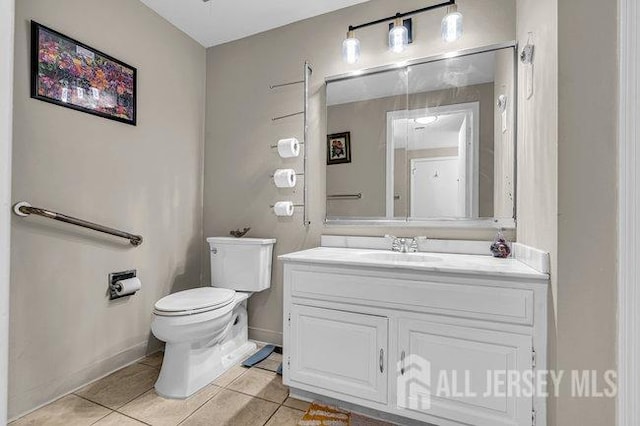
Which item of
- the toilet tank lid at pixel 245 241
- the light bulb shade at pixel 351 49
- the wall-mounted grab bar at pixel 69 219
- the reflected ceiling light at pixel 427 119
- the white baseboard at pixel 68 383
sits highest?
the light bulb shade at pixel 351 49

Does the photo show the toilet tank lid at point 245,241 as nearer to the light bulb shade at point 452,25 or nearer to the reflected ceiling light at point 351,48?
the reflected ceiling light at point 351,48

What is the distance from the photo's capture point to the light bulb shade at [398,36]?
182 cm

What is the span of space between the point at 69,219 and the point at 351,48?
1884 mm

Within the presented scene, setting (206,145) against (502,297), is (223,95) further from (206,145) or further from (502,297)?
(502,297)

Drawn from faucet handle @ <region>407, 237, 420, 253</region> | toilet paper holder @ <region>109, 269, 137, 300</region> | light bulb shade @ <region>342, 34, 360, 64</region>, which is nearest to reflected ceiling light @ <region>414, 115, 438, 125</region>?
light bulb shade @ <region>342, 34, 360, 64</region>

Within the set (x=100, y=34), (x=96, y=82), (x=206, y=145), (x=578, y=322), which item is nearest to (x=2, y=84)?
(x=96, y=82)

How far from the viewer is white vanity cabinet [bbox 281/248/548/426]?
3.91 feet

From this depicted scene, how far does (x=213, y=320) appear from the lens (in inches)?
67.5

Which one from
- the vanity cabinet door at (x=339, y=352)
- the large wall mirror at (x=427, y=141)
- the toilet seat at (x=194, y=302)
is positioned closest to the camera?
the vanity cabinet door at (x=339, y=352)

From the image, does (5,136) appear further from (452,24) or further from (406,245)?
(452,24)

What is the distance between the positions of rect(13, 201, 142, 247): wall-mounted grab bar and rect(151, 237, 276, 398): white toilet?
1.48 feet

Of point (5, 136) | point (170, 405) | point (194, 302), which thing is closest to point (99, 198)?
point (194, 302)

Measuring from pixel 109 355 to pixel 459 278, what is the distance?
2.04 metres

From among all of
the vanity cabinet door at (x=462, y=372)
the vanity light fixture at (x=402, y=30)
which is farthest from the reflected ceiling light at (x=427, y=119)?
the vanity cabinet door at (x=462, y=372)
